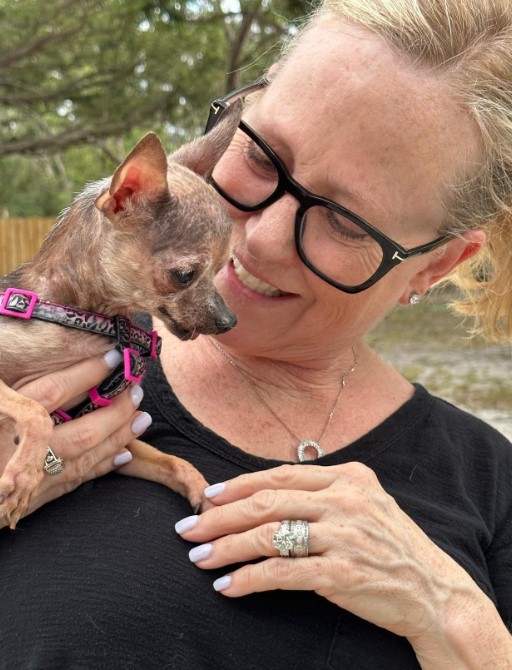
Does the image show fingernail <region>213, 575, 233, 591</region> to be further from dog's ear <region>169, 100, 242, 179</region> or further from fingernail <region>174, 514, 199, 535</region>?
dog's ear <region>169, 100, 242, 179</region>

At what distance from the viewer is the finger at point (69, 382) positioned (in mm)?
1675

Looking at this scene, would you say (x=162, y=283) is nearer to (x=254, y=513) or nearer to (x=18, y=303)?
(x=18, y=303)

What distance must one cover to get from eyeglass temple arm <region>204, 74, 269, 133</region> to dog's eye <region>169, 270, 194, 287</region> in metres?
0.52

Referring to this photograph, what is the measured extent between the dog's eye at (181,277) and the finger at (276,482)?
1.40 feet

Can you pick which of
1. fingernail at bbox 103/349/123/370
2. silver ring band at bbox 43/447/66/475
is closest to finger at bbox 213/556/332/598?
silver ring band at bbox 43/447/66/475

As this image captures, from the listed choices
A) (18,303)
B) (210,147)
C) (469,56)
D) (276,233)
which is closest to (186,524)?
(18,303)

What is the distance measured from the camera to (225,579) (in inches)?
62.7

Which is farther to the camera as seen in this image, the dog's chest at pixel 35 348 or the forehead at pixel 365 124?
the forehead at pixel 365 124

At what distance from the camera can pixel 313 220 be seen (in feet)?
6.38

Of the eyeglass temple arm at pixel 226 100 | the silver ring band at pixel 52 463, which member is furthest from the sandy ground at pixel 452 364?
the silver ring band at pixel 52 463

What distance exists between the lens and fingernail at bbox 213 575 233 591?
1589 millimetres

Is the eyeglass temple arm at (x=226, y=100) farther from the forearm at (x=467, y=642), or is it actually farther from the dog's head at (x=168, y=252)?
the forearm at (x=467, y=642)

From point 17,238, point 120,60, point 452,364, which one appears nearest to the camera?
point 452,364

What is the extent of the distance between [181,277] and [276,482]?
0.47 m
